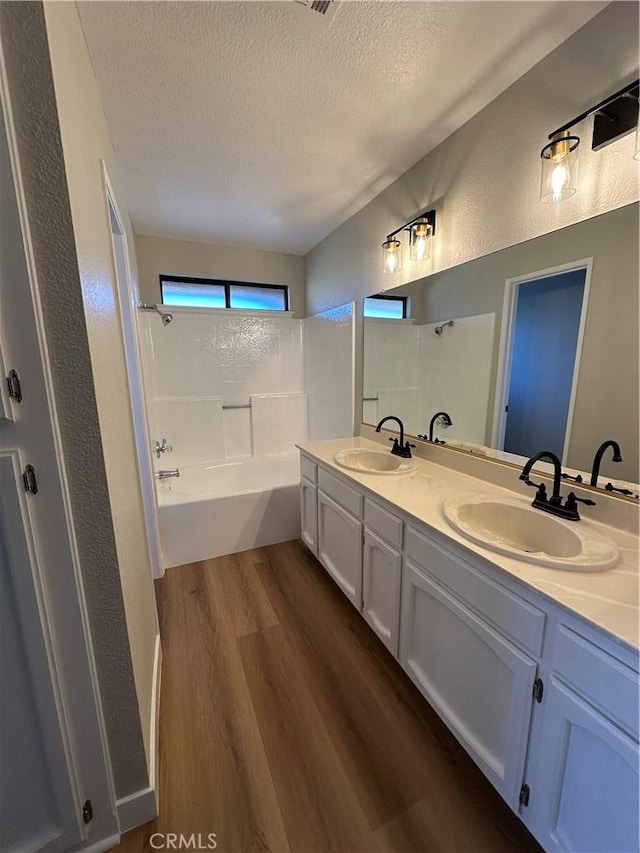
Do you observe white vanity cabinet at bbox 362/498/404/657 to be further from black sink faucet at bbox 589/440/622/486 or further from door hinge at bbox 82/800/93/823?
door hinge at bbox 82/800/93/823

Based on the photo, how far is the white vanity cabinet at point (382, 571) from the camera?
4.64 ft

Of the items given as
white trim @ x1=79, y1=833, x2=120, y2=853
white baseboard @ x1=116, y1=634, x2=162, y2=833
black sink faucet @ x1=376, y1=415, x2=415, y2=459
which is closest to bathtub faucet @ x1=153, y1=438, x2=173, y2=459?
black sink faucet @ x1=376, y1=415, x2=415, y2=459

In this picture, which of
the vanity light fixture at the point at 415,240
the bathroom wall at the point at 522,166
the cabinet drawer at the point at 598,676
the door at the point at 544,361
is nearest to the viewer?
the cabinet drawer at the point at 598,676

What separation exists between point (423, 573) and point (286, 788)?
83cm

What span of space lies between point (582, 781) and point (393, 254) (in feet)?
7.47

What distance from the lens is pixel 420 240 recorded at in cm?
181

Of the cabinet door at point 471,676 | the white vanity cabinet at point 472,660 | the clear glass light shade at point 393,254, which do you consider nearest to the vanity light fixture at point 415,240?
the clear glass light shade at point 393,254

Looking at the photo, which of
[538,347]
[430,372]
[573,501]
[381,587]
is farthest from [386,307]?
[381,587]

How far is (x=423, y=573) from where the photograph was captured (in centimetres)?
125

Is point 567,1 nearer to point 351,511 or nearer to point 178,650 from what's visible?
point 351,511

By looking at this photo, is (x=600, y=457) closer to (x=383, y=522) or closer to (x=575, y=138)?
(x=383, y=522)

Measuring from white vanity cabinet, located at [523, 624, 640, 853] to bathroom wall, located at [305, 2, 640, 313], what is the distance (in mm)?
1341

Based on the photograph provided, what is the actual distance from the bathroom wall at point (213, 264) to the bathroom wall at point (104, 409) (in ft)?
5.53

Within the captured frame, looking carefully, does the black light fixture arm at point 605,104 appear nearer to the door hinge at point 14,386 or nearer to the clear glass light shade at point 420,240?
the clear glass light shade at point 420,240
